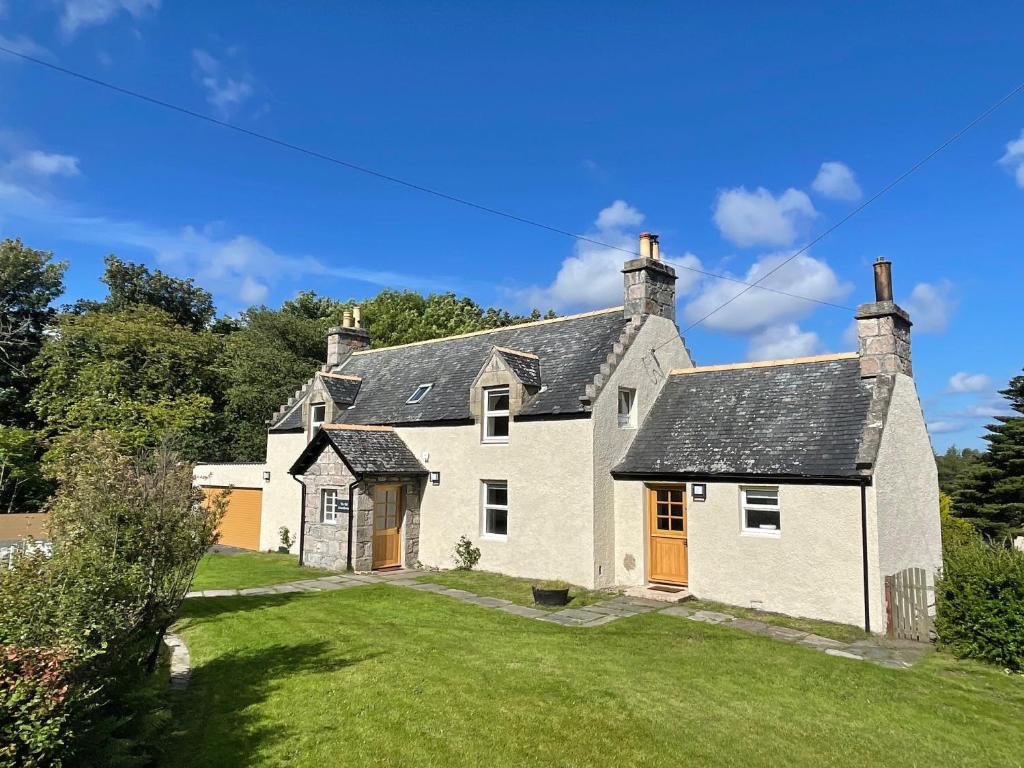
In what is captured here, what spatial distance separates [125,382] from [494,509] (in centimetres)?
2338

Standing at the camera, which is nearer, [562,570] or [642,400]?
[562,570]

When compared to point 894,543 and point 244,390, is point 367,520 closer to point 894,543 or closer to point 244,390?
point 894,543

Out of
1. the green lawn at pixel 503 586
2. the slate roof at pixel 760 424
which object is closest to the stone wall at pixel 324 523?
the green lawn at pixel 503 586

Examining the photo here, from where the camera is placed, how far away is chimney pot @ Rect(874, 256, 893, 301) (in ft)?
47.0

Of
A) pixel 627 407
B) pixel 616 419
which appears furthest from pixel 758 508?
pixel 627 407

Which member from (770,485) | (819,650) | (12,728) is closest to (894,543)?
(770,485)

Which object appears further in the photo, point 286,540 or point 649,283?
point 286,540

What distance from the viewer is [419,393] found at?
2169cm

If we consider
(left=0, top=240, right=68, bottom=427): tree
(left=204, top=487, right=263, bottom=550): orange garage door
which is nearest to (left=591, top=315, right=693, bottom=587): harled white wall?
(left=204, top=487, right=263, bottom=550): orange garage door

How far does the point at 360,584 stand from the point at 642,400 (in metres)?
8.77

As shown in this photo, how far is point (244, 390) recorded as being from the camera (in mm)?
35875

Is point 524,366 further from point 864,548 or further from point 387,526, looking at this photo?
point 864,548

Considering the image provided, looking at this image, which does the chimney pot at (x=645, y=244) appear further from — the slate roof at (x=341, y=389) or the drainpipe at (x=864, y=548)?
the slate roof at (x=341, y=389)

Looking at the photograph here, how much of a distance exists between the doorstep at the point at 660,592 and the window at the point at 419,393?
9355 millimetres
